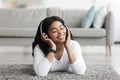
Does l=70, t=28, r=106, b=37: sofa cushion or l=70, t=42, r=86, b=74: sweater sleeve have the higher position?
l=70, t=42, r=86, b=74: sweater sleeve

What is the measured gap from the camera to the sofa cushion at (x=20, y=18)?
466 centimetres

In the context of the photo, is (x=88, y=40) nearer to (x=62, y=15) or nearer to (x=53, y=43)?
(x=62, y=15)

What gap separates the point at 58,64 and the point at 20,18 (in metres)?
2.67

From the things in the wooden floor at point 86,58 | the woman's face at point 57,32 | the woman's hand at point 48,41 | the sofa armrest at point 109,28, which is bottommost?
the wooden floor at point 86,58

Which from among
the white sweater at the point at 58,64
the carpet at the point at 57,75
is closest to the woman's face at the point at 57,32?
the white sweater at the point at 58,64

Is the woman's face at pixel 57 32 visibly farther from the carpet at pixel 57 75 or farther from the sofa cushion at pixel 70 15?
the sofa cushion at pixel 70 15

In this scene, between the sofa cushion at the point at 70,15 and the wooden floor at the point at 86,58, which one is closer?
the wooden floor at the point at 86,58

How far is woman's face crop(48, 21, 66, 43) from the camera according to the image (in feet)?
6.72

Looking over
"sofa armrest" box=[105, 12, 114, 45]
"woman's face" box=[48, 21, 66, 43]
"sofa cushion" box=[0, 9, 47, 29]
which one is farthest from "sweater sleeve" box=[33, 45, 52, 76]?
"sofa cushion" box=[0, 9, 47, 29]

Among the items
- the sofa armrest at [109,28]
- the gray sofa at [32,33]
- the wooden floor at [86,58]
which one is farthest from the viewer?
the sofa armrest at [109,28]

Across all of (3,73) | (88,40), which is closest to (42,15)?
(88,40)

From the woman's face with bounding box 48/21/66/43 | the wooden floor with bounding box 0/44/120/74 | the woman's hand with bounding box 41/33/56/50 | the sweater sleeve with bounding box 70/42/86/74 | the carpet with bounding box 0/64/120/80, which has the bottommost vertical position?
the wooden floor with bounding box 0/44/120/74

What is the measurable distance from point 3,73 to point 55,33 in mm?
534

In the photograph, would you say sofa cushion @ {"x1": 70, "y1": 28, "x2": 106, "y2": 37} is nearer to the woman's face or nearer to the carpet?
the carpet
